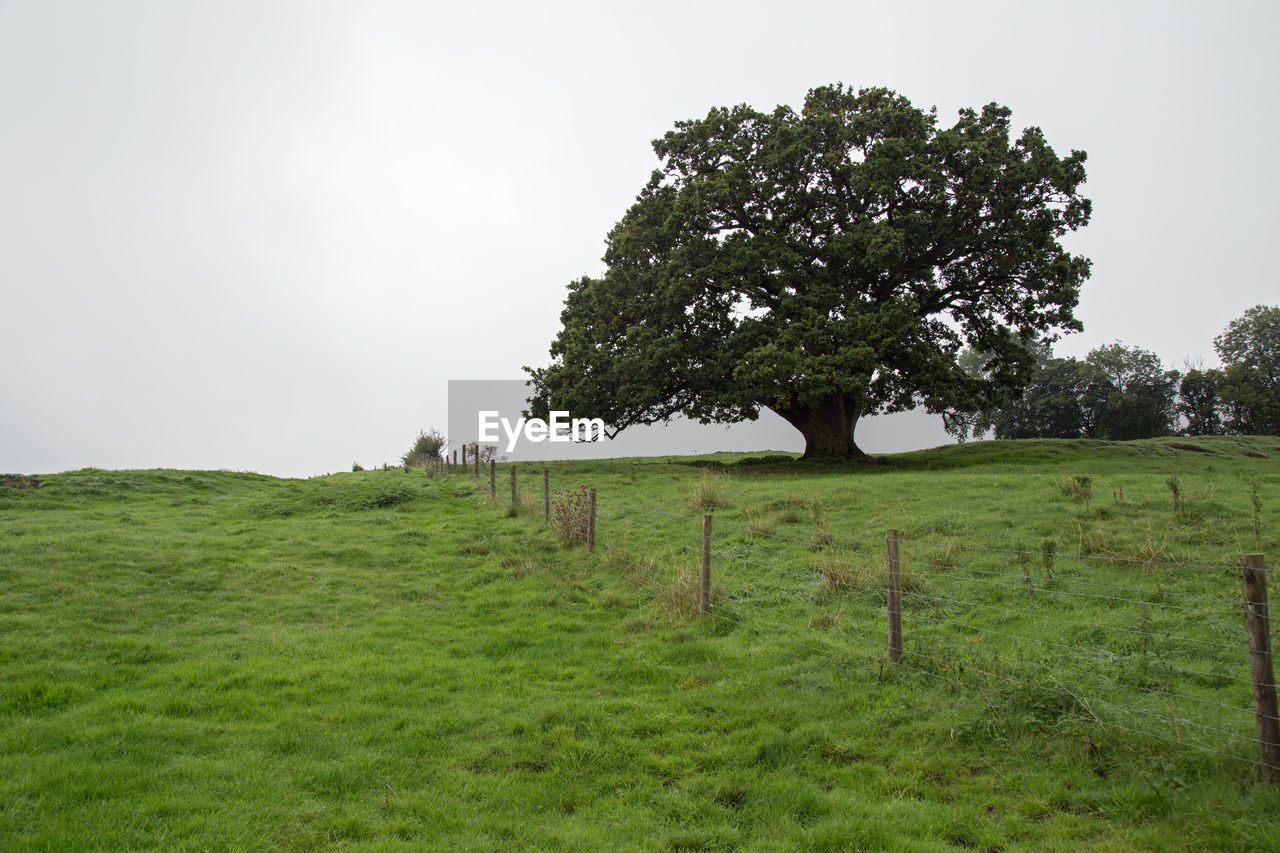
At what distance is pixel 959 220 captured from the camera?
26.2 m

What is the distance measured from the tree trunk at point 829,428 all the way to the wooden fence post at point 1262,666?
74.6 feet

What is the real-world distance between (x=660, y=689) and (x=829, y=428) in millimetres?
22030

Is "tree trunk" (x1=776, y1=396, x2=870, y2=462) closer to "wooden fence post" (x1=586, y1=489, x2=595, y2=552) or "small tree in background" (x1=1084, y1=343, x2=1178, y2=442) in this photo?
"wooden fence post" (x1=586, y1=489, x2=595, y2=552)

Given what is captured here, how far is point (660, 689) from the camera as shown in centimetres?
741

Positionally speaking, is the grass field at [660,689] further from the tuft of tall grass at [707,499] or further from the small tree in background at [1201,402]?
the small tree in background at [1201,402]

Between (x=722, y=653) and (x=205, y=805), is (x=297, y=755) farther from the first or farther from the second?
(x=722, y=653)

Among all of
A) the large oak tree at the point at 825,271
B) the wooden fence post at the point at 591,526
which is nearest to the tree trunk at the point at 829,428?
the large oak tree at the point at 825,271

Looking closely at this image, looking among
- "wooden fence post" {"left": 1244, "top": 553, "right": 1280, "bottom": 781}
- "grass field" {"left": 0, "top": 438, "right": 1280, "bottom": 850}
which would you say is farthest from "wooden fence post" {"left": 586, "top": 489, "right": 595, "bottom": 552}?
"wooden fence post" {"left": 1244, "top": 553, "right": 1280, "bottom": 781}

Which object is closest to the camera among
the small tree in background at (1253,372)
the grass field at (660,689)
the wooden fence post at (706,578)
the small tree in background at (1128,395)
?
the grass field at (660,689)

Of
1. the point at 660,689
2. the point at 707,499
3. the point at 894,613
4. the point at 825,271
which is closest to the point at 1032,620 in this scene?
the point at 894,613

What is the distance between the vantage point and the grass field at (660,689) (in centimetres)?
488

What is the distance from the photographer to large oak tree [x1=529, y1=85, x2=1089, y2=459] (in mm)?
24891

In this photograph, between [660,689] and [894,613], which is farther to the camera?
[660,689]

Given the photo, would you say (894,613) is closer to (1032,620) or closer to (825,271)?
(1032,620)
